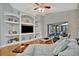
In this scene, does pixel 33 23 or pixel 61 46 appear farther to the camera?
pixel 33 23

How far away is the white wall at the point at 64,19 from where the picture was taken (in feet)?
8.66

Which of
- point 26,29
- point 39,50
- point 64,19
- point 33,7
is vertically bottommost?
point 39,50

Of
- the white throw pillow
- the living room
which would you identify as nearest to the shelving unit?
the living room

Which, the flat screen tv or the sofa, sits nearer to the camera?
the sofa

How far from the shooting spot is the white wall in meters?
2.64

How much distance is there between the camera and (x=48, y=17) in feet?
→ 8.98

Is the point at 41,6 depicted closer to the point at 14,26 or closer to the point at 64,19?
the point at 64,19

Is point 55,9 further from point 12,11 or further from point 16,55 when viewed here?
point 16,55

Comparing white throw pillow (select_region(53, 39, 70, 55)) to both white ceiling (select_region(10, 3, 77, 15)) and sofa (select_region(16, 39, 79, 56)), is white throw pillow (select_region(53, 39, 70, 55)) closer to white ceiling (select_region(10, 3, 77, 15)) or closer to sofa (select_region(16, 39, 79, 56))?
sofa (select_region(16, 39, 79, 56))

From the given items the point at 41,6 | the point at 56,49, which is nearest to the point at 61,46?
the point at 56,49

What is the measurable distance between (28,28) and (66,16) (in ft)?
2.08

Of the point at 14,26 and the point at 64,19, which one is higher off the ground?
the point at 64,19

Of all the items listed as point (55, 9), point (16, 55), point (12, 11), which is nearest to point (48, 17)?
point (55, 9)

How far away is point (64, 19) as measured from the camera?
270 cm
